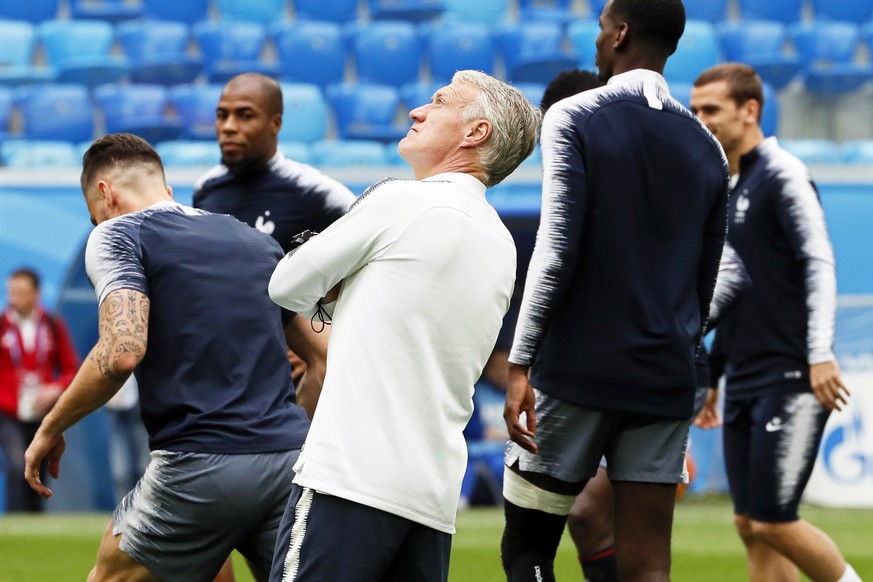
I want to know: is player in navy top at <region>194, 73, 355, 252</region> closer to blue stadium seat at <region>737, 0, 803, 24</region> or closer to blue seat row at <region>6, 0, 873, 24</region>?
blue seat row at <region>6, 0, 873, 24</region>

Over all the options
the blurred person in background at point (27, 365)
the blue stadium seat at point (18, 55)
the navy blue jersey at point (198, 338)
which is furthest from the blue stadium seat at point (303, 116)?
the navy blue jersey at point (198, 338)

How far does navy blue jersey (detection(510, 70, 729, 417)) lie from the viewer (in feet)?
A: 12.3

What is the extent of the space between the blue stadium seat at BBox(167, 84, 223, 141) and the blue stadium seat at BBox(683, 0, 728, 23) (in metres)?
5.92

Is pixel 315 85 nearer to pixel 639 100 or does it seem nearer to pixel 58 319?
pixel 58 319

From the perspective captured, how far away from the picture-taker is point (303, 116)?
569 inches

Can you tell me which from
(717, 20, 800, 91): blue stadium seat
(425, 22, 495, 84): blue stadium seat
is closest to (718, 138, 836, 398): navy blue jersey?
(425, 22, 495, 84): blue stadium seat

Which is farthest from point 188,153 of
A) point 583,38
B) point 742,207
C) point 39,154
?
point 742,207

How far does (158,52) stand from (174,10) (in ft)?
3.37

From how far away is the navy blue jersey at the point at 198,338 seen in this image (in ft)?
12.0

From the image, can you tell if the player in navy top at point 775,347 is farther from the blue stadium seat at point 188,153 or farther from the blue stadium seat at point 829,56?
the blue stadium seat at point 829,56

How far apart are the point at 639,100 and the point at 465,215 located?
3.74 feet

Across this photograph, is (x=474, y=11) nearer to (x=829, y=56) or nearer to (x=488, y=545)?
(x=829, y=56)

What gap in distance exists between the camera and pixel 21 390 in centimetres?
1115

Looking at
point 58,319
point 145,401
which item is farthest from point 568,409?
point 58,319
